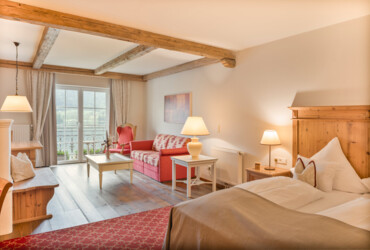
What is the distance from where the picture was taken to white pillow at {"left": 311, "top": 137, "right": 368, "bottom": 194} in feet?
8.24

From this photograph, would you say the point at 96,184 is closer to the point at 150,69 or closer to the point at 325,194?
the point at 150,69

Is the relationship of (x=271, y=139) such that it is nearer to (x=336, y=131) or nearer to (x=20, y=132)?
(x=336, y=131)

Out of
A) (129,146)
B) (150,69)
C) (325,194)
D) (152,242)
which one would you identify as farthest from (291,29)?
(129,146)

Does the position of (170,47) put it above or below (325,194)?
above

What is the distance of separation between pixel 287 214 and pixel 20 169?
326cm

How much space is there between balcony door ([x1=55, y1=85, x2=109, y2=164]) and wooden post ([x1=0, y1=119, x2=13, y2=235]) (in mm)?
3591

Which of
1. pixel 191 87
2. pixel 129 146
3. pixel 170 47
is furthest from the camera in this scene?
pixel 129 146

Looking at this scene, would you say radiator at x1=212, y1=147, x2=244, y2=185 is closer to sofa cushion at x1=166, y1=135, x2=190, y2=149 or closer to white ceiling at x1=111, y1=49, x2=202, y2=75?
sofa cushion at x1=166, y1=135, x2=190, y2=149

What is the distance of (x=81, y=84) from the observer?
258 inches

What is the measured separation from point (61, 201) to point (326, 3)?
4.26 meters

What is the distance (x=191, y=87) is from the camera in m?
5.38

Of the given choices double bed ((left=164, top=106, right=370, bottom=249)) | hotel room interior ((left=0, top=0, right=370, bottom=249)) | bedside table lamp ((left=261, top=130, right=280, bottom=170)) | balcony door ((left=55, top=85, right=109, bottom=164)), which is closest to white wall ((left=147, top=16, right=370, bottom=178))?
hotel room interior ((left=0, top=0, right=370, bottom=249))

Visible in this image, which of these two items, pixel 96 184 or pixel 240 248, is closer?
pixel 240 248

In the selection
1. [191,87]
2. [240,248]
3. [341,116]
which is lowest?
[240,248]
